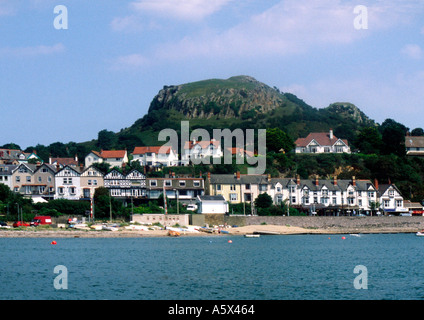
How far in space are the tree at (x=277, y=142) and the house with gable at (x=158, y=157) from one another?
16.8m

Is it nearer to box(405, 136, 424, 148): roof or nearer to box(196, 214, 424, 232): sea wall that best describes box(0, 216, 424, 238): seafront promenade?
box(196, 214, 424, 232): sea wall

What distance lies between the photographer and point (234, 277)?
3816 centimetres

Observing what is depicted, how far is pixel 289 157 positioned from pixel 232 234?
1387 inches

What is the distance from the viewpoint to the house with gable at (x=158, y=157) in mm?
107438

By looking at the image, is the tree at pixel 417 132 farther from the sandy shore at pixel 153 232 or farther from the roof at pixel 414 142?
the sandy shore at pixel 153 232

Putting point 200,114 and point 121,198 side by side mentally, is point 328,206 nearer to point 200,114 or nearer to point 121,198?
point 121,198

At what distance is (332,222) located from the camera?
7794 centimetres

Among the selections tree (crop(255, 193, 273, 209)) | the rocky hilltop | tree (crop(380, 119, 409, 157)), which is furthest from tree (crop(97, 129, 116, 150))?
tree (crop(255, 193, 273, 209))

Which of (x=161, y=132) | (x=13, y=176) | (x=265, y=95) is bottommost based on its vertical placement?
(x=13, y=176)

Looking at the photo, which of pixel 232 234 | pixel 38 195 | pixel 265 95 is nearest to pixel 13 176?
pixel 38 195

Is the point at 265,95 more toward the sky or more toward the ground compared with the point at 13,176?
more toward the sky

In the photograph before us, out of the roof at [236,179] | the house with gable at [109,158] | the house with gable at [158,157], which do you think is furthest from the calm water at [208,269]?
the house with gable at [109,158]

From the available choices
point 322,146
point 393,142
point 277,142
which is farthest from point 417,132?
point 277,142
